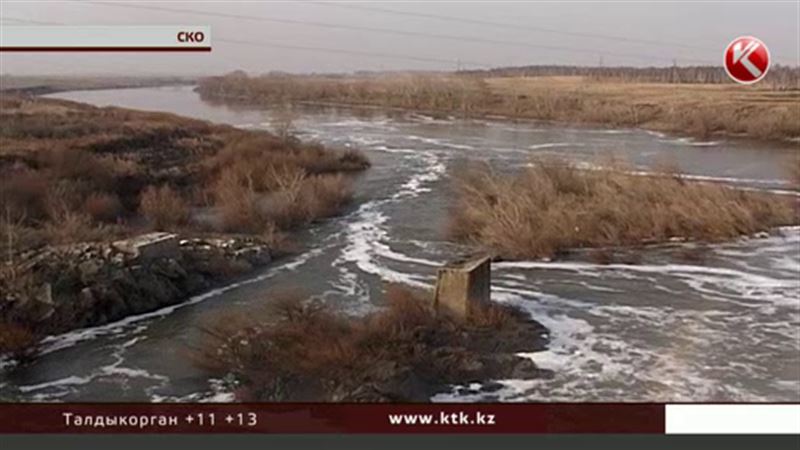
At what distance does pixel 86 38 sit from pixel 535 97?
1267 mm

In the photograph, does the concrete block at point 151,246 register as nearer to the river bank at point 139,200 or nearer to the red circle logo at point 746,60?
the river bank at point 139,200

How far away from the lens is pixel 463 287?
2178mm

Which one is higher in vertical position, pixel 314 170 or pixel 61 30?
pixel 61 30

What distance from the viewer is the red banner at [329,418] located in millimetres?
2074

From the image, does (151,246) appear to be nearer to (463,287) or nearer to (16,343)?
(16,343)

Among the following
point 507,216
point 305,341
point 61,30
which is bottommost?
point 305,341

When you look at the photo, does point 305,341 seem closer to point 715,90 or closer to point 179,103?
point 179,103

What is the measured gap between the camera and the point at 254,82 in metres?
2.23

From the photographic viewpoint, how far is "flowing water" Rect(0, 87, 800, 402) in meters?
2.10

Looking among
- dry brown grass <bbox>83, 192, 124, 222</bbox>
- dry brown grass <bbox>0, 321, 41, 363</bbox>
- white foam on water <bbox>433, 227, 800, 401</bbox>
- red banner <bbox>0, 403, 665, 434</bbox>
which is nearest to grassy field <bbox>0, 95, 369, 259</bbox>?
dry brown grass <bbox>83, 192, 124, 222</bbox>

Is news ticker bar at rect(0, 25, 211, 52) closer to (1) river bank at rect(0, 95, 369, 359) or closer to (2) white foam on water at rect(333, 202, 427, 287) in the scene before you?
(1) river bank at rect(0, 95, 369, 359)

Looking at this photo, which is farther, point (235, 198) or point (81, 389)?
point (235, 198)

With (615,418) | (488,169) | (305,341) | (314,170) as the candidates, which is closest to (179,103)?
(314,170)

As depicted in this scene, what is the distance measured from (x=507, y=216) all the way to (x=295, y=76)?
28.7 inches
